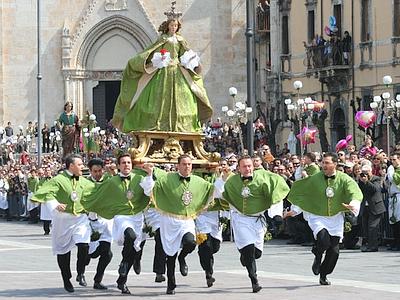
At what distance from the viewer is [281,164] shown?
1255 inches

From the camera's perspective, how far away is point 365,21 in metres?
49.2

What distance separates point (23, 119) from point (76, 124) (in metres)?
17.5

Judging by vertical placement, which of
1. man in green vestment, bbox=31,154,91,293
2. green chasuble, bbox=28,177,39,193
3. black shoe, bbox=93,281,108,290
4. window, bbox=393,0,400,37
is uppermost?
window, bbox=393,0,400,37

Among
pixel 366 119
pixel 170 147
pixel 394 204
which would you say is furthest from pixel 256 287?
pixel 366 119

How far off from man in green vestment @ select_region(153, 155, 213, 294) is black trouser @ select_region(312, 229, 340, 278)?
1.57 m

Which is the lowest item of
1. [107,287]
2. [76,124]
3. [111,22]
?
[107,287]

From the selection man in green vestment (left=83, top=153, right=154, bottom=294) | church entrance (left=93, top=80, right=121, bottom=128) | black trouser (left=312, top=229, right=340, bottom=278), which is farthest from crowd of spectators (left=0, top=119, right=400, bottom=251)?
church entrance (left=93, top=80, right=121, bottom=128)

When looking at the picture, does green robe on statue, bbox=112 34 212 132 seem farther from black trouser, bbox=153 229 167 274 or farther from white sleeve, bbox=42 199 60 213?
white sleeve, bbox=42 199 60 213

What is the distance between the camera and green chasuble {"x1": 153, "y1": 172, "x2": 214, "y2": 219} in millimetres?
20219

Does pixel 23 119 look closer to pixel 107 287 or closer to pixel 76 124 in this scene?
pixel 76 124

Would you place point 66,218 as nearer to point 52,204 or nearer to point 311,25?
point 52,204

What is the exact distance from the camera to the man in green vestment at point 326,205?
20359 millimetres

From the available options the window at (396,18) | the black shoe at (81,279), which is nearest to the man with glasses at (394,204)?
the black shoe at (81,279)

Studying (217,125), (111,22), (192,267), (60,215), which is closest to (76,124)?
(217,125)
